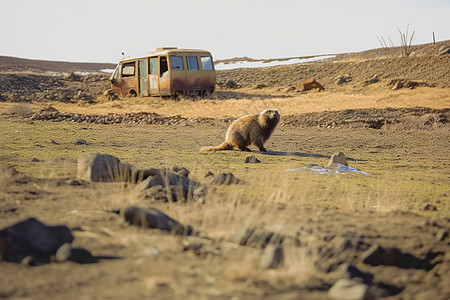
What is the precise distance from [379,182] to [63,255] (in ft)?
17.1

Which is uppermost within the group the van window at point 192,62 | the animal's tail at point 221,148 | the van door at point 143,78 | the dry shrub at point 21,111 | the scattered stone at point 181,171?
the van window at point 192,62

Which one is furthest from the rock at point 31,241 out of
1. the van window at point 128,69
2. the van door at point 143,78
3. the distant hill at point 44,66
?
the distant hill at point 44,66

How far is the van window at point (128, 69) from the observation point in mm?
23909

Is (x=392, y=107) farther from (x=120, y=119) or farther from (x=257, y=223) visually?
(x=257, y=223)

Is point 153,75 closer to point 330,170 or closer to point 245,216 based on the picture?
point 330,170

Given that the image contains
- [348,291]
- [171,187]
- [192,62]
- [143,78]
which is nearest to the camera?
[348,291]

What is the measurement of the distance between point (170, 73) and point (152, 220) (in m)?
18.0

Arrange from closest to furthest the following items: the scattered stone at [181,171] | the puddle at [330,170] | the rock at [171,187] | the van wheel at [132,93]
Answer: the rock at [171,187] < the scattered stone at [181,171] < the puddle at [330,170] < the van wheel at [132,93]

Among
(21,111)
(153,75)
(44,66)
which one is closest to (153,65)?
(153,75)

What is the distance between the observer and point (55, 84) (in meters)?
33.0

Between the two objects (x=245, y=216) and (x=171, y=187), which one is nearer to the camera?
Result: (x=245, y=216)

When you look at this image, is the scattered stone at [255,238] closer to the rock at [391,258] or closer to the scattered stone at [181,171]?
the rock at [391,258]

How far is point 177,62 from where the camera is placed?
70.8 ft

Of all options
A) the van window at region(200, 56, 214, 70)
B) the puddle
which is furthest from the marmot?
the van window at region(200, 56, 214, 70)
